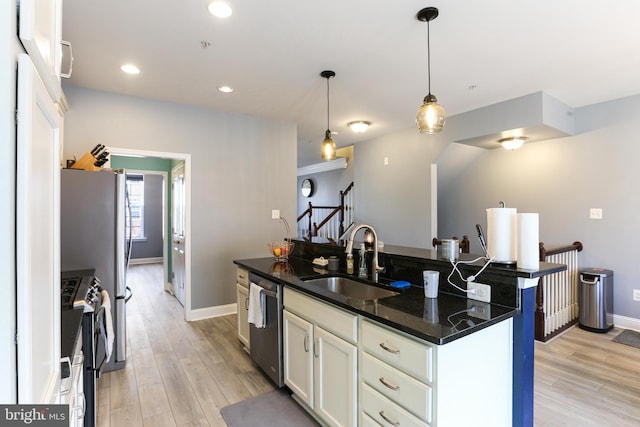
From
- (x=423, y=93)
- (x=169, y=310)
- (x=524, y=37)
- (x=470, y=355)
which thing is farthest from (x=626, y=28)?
(x=169, y=310)

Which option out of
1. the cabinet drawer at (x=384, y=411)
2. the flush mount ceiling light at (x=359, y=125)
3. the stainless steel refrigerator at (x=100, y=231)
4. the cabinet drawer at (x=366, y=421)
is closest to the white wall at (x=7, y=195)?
the cabinet drawer at (x=384, y=411)

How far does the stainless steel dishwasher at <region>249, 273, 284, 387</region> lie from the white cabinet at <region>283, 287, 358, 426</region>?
0.08 m

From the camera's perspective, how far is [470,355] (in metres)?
1.47

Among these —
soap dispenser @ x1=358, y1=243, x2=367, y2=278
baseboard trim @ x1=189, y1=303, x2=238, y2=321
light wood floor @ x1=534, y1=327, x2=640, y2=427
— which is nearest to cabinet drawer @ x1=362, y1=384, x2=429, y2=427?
soap dispenser @ x1=358, y1=243, x2=367, y2=278

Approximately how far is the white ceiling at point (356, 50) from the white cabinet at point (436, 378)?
2013mm

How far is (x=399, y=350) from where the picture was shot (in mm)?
1466

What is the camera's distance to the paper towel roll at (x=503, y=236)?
5.83ft

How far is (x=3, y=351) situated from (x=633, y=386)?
378 centimetres

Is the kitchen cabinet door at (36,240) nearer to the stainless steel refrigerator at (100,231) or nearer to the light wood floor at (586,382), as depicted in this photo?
the stainless steel refrigerator at (100,231)

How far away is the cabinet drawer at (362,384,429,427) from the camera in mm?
1421

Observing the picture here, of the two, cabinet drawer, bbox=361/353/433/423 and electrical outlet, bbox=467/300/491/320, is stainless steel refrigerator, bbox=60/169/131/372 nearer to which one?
cabinet drawer, bbox=361/353/433/423

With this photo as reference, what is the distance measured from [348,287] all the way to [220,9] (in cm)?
210

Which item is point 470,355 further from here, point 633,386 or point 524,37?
point 524,37

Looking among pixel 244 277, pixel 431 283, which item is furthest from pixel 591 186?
pixel 244 277
